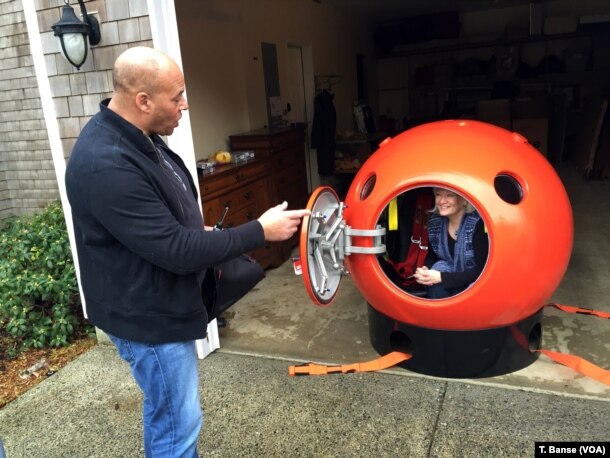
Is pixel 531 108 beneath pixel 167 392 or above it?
above

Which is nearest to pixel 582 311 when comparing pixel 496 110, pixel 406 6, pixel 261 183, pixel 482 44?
pixel 261 183

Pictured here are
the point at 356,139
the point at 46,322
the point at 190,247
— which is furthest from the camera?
the point at 356,139

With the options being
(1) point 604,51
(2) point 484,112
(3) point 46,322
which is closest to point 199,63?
(3) point 46,322

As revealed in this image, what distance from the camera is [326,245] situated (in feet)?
8.24

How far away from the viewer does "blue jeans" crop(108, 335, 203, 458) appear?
1765 millimetres

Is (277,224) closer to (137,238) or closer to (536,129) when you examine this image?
(137,238)

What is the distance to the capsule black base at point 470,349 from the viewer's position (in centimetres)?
277

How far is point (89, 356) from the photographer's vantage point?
3.62 meters

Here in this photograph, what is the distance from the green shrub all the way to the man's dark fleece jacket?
234cm

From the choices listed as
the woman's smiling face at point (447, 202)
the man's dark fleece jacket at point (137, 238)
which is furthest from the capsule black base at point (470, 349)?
the man's dark fleece jacket at point (137, 238)

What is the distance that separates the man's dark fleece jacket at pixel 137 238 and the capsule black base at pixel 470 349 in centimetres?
148

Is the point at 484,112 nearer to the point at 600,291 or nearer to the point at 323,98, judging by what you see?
the point at 323,98

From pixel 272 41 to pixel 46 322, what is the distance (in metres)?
4.13

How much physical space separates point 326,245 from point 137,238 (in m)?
1.16
